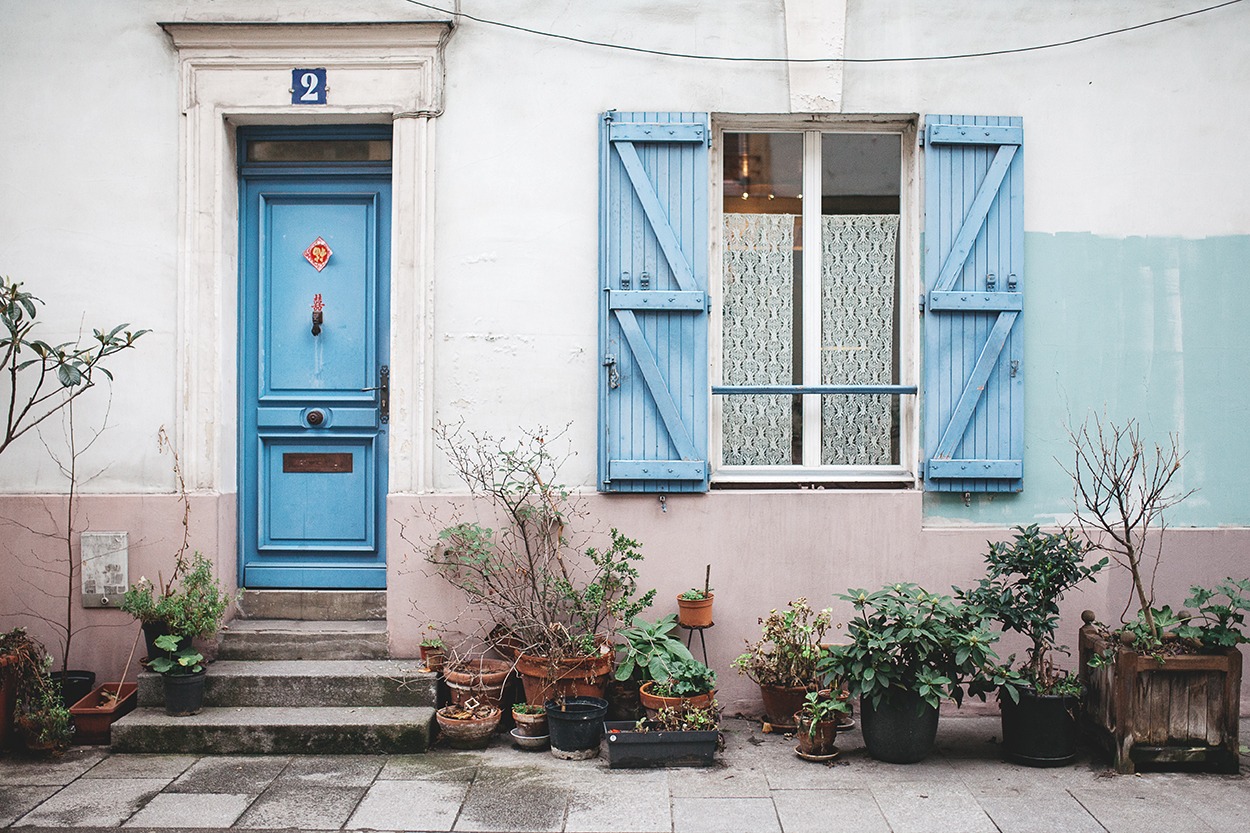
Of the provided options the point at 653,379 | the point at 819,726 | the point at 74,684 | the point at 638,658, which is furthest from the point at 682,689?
the point at 74,684

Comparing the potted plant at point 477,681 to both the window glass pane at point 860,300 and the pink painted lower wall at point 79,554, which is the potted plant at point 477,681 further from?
the window glass pane at point 860,300

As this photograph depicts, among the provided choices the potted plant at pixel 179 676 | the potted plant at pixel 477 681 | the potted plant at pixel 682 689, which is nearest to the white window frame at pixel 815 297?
the potted plant at pixel 682 689

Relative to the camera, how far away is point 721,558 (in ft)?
17.9

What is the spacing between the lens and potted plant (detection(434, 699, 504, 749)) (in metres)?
4.90

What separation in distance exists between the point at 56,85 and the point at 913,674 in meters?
5.11

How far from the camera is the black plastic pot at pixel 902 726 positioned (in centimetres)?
468

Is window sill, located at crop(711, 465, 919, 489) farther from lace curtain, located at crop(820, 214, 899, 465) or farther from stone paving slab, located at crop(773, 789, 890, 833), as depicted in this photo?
stone paving slab, located at crop(773, 789, 890, 833)

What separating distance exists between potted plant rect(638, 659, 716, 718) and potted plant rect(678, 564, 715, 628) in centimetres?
34

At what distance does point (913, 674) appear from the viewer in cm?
465

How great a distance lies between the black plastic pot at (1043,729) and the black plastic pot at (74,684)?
4491 mm

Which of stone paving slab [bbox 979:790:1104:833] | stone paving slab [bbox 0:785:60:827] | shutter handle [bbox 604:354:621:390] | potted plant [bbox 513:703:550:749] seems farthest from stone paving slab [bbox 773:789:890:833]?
stone paving slab [bbox 0:785:60:827]

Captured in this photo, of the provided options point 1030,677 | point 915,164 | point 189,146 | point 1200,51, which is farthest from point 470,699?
point 1200,51

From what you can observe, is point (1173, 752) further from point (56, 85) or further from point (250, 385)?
point (56, 85)

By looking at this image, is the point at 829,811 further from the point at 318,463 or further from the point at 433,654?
the point at 318,463
